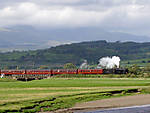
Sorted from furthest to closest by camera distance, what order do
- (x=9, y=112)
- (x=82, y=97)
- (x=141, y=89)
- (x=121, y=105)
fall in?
(x=141, y=89)
(x=82, y=97)
(x=121, y=105)
(x=9, y=112)

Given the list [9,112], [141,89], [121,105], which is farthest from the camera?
[141,89]

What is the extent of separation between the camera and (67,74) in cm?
12888

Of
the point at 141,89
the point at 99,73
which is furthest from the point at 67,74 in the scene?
the point at 141,89

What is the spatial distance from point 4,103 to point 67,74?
75.1 m

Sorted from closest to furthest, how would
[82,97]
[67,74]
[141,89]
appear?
[82,97]
[141,89]
[67,74]

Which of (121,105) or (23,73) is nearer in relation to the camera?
(121,105)

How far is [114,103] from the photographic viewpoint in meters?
58.7

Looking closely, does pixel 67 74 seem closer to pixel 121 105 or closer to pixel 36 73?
pixel 36 73

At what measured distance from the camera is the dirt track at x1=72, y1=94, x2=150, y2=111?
182 ft

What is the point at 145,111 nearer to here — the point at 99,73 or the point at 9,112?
the point at 9,112

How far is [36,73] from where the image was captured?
134m

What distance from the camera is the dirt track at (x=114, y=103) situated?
5543 centimetres

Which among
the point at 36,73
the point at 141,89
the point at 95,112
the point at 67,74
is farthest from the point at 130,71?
the point at 95,112

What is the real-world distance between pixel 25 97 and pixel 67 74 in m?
68.9
